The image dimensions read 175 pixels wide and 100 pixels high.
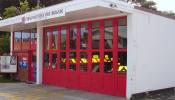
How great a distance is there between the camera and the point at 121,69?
51.8 ft

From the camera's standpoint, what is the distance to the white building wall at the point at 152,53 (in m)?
15.3

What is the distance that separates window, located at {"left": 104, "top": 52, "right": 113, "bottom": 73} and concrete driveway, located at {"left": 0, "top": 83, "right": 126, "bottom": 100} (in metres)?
1.19

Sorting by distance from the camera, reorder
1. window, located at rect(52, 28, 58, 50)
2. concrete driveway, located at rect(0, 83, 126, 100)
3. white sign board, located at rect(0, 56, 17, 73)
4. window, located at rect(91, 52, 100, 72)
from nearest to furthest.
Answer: concrete driveway, located at rect(0, 83, 126, 100)
window, located at rect(91, 52, 100, 72)
window, located at rect(52, 28, 58, 50)
white sign board, located at rect(0, 56, 17, 73)

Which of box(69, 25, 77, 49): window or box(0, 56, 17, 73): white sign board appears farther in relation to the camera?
box(0, 56, 17, 73): white sign board

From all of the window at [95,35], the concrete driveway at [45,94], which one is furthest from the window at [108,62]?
the concrete driveway at [45,94]

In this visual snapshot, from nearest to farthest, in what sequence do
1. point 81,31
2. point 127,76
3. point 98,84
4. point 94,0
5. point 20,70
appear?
point 94,0, point 127,76, point 98,84, point 81,31, point 20,70

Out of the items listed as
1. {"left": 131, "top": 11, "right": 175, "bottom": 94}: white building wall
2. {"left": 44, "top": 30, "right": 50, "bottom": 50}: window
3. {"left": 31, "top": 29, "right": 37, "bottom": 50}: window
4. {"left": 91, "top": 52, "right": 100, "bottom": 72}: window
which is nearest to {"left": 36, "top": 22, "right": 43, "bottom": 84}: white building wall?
{"left": 44, "top": 30, "right": 50, "bottom": 50}: window

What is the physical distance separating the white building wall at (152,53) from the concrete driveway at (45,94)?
5.01ft

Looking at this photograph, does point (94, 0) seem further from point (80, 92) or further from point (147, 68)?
point (80, 92)

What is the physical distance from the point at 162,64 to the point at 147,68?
131 centimetres

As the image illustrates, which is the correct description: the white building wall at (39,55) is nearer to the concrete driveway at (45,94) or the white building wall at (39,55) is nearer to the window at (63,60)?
the concrete driveway at (45,94)

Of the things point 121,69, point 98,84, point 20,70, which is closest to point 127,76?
point 121,69

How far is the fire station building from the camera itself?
1516cm

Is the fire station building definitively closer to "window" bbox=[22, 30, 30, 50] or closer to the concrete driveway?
the concrete driveway
